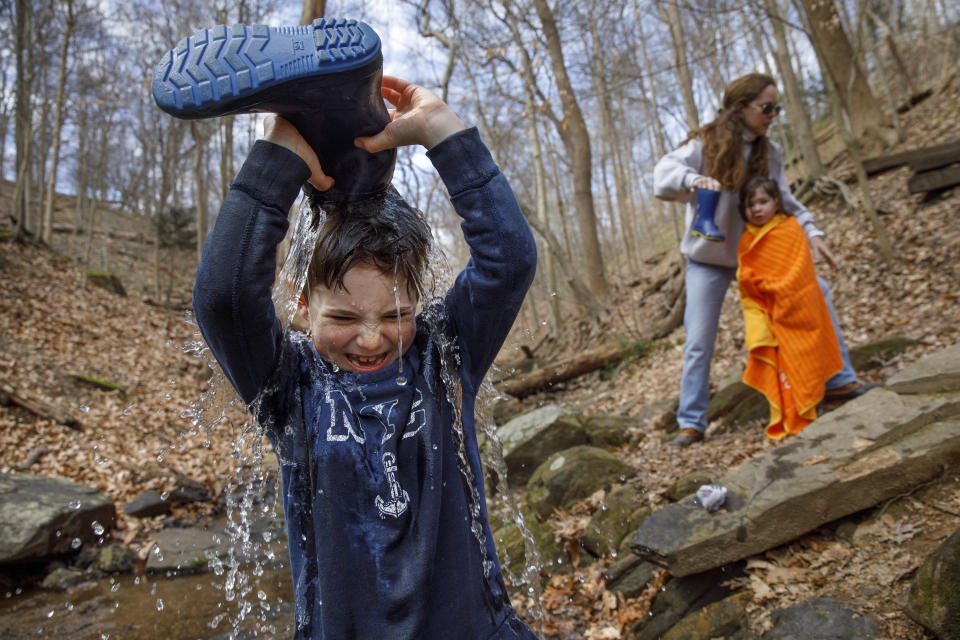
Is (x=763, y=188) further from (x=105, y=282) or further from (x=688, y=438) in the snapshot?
(x=105, y=282)

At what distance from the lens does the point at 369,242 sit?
4.93ft

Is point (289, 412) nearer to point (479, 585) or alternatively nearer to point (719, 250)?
point (479, 585)

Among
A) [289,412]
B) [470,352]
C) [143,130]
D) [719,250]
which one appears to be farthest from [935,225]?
[143,130]

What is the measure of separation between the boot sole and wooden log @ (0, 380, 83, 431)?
7.77 metres

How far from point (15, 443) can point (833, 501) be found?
781cm

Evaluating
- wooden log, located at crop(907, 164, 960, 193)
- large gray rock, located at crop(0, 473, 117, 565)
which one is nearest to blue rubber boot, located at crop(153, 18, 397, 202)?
large gray rock, located at crop(0, 473, 117, 565)

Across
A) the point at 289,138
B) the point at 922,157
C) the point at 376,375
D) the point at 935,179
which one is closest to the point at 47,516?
the point at 376,375

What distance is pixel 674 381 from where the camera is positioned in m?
6.84

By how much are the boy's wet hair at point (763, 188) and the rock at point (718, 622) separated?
263cm

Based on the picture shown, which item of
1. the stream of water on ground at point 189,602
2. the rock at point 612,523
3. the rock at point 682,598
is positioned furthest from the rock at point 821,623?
the rock at point 612,523

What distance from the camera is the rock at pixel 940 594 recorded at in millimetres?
1769

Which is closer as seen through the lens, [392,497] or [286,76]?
[286,76]

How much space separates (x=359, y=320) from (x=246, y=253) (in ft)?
1.14

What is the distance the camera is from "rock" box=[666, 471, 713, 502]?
11.0 feet
